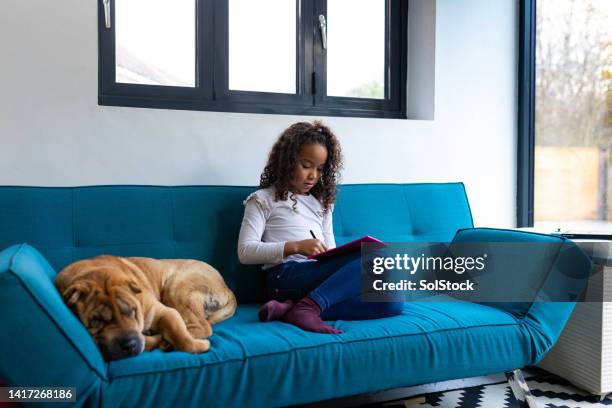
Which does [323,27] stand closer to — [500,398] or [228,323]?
[228,323]

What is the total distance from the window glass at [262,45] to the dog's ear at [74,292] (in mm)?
1488

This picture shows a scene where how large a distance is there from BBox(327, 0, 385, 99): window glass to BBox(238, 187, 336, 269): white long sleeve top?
3.06ft

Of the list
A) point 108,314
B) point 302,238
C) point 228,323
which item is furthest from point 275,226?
point 108,314

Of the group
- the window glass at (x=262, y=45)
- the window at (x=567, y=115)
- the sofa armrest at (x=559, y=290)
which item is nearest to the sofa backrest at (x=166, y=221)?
the sofa armrest at (x=559, y=290)

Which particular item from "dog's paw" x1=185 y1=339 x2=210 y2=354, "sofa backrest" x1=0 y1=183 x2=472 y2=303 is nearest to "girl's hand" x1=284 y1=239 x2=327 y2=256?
"sofa backrest" x1=0 y1=183 x2=472 y2=303

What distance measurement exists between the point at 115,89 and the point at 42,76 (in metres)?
0.32

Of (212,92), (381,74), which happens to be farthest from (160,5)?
(381,74)

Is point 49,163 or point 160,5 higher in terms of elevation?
point 160,5

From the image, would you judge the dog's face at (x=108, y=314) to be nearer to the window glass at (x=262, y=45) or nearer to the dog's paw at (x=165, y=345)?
the dog's paw at (x=165, y=345)

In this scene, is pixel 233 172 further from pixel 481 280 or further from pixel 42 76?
pixel 481 280

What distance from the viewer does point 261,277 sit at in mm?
2262

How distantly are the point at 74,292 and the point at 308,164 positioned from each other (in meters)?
1.06

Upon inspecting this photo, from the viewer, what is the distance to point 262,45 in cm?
288

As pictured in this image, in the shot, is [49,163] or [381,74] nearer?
[49,163]
